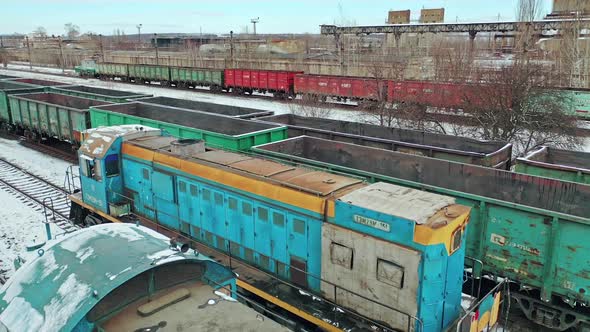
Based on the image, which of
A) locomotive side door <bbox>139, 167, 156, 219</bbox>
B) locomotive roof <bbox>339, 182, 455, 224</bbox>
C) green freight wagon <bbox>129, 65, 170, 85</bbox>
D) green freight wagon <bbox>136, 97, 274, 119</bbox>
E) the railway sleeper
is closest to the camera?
locomotive roof <bbox>339, 182, 455, 224</bbox>

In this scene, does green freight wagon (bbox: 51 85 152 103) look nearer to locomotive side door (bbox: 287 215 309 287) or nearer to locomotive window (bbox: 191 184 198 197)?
locomotive window (bbox: 191 184 198 197)

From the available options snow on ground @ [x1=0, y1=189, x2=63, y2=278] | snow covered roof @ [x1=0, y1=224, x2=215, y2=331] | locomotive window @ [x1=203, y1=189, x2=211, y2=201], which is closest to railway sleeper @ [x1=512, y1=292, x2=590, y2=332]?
locomotive window @ [x1=203, y1=189, x2=211, y2=201]

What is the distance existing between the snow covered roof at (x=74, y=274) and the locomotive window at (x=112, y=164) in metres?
6.62

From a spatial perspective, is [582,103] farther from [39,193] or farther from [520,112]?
[39,193]

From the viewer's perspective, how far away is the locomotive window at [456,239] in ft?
22.4

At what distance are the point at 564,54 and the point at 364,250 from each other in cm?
3524

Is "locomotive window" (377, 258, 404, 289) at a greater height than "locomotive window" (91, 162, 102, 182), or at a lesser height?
lesser

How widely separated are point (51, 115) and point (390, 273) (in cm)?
2108

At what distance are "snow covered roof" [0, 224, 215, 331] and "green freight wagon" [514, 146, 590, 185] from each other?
373 inches

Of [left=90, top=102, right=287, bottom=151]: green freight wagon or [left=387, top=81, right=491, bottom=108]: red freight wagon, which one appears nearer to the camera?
[left=90, top=102, right=287, bottom=151]: green freight wagon

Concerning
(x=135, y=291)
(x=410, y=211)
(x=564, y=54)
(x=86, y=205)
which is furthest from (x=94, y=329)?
(x=564, y=54)

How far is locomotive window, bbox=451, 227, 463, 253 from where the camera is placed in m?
6.83

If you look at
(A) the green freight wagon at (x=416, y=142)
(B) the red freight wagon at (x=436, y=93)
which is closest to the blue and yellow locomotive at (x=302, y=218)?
(A) the green freight wagon at (x=416, y=142)

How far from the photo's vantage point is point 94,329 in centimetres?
482
